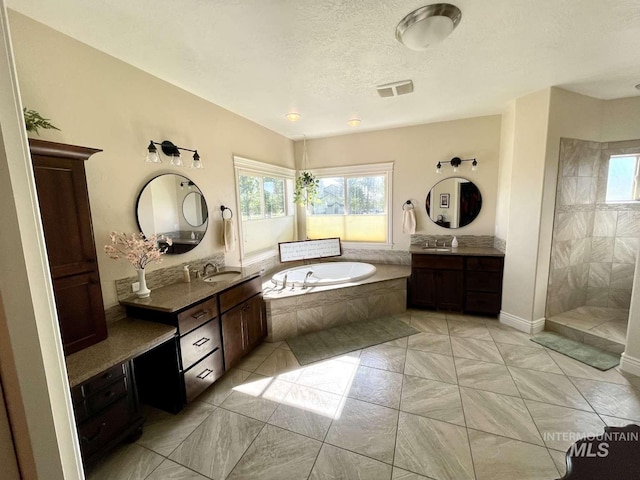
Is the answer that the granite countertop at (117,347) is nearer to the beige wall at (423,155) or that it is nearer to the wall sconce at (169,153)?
the wall sconce at (169,153)

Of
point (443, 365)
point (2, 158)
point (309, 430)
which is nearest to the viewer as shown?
point (2, 158)

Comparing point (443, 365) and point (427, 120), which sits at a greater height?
point (427, 120)

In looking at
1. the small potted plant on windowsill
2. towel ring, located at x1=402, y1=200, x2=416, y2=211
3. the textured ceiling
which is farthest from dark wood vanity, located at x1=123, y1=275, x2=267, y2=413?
towel ring, located at x1=402, y1=200, x2=416, y2=211

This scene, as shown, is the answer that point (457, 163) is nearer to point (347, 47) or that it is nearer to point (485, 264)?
point (485, 264)

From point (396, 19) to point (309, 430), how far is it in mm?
2816

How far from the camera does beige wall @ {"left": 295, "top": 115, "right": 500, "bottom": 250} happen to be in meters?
3.71

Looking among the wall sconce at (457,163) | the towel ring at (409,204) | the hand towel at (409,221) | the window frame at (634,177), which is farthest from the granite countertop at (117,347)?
the window frame at (634,177)

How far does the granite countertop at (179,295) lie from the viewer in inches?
78.7

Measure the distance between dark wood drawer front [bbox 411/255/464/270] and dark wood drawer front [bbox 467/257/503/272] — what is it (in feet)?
0.36

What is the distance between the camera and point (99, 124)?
6.53 feet

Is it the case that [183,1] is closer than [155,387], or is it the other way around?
[183,1]

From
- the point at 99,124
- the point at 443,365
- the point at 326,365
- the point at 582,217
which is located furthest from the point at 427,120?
the point at 99,124

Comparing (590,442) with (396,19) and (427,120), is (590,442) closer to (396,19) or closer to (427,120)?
(396,19)

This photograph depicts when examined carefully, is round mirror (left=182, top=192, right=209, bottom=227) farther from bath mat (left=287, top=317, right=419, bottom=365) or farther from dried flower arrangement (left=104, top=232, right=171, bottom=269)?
bath mat (left=287, top=317, right=419, bottom=365)
